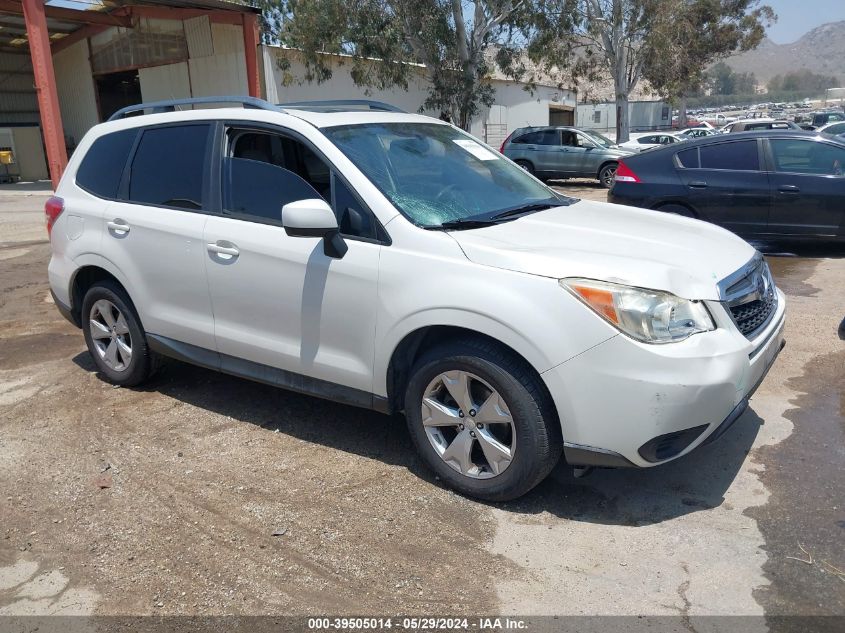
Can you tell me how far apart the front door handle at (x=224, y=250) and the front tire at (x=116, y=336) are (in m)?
1.00

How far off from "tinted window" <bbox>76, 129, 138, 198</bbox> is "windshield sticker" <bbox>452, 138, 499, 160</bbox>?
218 centimetres

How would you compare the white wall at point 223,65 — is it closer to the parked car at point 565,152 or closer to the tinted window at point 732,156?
the parked car at point 565,152

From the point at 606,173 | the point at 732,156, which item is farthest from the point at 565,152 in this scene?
the point at 732,156

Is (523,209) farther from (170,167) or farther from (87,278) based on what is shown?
(87,278)

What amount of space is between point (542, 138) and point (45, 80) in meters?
12.6

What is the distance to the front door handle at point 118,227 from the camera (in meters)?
4.76

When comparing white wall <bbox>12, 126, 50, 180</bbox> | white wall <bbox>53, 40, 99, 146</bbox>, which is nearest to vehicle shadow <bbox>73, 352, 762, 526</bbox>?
white wall <bbox>53, 40, 99, 146</bbox>

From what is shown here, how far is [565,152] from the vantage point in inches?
A: 811

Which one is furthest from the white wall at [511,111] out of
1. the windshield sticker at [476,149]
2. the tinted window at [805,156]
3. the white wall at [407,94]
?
the windshield sticker at [476,149]

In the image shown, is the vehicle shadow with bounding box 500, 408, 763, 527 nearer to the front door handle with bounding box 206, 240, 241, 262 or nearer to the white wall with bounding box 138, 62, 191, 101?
the front door handle with bounding box 206, 240, 241, 262

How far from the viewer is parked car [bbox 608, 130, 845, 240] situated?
837 centimetres

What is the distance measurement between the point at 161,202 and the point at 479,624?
3244 millimetres

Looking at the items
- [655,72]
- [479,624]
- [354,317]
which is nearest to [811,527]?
[479,624]

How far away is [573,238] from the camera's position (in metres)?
3.65
